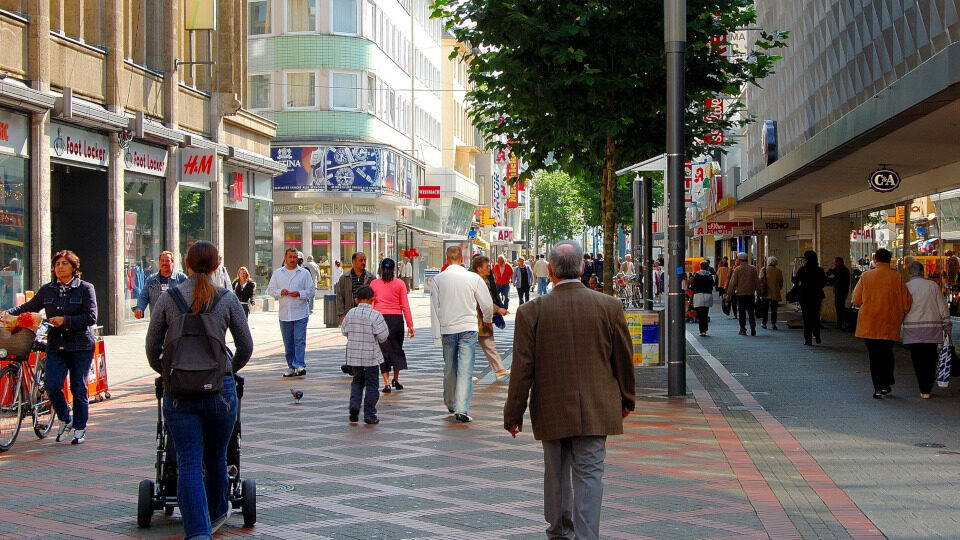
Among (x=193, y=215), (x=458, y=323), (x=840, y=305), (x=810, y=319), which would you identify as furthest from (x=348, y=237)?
(x=458, y=323)

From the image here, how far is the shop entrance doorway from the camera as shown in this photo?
2325cm

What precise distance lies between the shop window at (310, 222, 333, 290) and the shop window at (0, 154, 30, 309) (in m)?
27.2

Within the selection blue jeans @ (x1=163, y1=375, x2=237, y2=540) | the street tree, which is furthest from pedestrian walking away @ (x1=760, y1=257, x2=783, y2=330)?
blue jeans @ (x1=163, y1=375, x2=237, y2=540)

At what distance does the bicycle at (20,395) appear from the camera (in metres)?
10.2

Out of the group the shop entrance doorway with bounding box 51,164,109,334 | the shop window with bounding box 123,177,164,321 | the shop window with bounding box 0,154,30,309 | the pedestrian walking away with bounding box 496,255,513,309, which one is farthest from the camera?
the pedestrian walking away with bounding box 496,255,513,309

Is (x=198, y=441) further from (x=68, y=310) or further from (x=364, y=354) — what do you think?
(x=364, y=354)

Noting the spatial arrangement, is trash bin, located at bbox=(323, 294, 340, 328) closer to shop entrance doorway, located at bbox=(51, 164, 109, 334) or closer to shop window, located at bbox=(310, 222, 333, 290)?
shop entrance doorway, located at bbox=(51, 164, 109, 334)

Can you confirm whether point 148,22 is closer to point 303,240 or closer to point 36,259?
point 36,259

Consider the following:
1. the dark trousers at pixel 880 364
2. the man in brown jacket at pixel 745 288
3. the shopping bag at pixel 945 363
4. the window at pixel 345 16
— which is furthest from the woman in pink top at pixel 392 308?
the window at pixel 345 16

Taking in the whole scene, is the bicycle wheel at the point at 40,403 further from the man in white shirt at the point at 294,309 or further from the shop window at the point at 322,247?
the shop window at the point at 322,247

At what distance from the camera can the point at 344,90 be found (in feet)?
147

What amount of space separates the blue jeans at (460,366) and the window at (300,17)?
34.3m

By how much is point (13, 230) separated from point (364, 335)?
9.69 m

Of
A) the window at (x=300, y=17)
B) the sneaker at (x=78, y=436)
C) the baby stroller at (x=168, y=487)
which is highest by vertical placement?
the window at (x=300, y=17)
